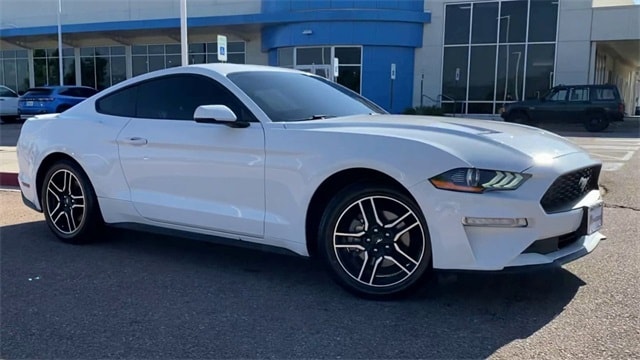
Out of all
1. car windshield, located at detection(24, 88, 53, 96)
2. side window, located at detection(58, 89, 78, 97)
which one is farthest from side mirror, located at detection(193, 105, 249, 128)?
car windshield, located at detection(24, 88, 53, 96)

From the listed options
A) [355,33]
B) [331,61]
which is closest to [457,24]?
[355,33]

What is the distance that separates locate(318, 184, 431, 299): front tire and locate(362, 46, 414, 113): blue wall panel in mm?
22517

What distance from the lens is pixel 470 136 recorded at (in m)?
3.74

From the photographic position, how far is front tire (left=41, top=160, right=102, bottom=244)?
5.15 m

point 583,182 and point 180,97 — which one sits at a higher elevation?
point 180,97

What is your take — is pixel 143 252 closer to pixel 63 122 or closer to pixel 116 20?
pixel 63 122

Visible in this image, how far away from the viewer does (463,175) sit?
11.2 ft

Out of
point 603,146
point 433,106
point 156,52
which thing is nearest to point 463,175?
point 603,146

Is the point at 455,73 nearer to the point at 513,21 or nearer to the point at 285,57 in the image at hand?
the point at 513,21

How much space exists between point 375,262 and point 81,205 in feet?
9.69

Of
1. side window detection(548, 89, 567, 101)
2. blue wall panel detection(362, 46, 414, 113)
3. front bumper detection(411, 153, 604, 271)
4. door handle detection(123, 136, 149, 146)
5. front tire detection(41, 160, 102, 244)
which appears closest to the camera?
front bumper detection(411, 153, 604, 271)

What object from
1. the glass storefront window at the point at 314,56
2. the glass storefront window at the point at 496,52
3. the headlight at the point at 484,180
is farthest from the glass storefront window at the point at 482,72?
the headlight at the point at 484,180

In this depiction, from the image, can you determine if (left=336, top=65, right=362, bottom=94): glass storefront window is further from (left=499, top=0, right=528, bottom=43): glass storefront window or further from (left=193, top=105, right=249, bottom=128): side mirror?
(left=193, top=105, right=249, bottom=128): side mirror

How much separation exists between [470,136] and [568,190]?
28.2 inches
